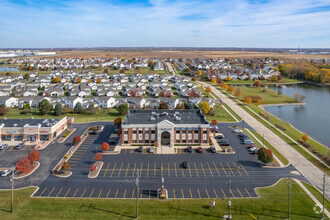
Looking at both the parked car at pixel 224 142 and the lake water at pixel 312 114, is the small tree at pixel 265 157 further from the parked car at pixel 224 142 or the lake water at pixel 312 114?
the lake water at pixel 312 114

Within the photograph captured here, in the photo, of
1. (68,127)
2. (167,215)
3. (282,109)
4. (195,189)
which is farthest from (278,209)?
(282,109)

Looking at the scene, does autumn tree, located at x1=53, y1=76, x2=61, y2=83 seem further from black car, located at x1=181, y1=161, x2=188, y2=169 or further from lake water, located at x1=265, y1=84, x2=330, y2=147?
black car, located at x1=181, y1=161, x2=188, y2=169

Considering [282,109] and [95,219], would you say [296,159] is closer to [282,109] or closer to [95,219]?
[95,219]

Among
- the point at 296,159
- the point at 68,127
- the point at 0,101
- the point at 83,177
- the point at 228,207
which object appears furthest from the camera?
the point at 0,101

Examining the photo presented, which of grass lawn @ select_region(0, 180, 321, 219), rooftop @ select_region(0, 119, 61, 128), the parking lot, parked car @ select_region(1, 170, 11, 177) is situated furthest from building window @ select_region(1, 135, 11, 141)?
grass lawn @ select_region(0, 180, 321, 219)

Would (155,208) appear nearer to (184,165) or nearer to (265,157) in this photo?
(184,165)
